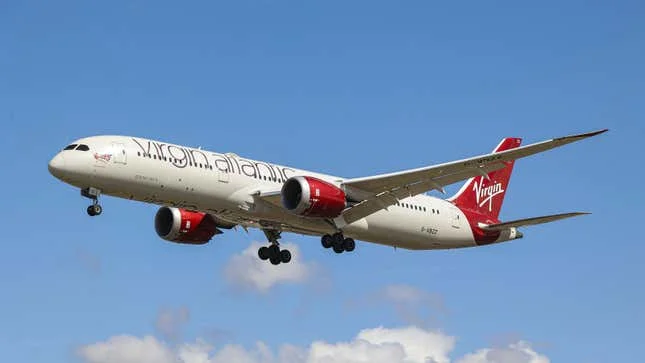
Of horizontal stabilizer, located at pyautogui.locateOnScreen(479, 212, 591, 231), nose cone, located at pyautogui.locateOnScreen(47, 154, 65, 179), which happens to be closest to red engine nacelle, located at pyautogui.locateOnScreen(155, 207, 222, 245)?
nose cone, located at pyautogui.locateOnScreen(47, 154, 65, 179)

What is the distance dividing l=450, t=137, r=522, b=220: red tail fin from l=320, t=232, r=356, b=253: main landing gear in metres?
8.44

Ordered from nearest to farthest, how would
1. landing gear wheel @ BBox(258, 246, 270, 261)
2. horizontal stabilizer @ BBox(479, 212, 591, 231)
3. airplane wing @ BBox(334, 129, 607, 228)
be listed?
airplane wing @ BBox(334, 129, 607, 228) → horizontal stabilizer @ BBox(479, 212, 591, 231) → landing gear wheel @ BBox(258, 246, 270, 261)

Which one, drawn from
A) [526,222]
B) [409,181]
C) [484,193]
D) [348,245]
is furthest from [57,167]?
[484,193]

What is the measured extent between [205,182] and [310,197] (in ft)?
14.7

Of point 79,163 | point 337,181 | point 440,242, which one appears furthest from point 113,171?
point 440,242

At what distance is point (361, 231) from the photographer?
52312 mm

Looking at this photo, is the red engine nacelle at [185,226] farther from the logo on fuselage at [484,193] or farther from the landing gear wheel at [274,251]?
the logo on fuselage at [484,193]

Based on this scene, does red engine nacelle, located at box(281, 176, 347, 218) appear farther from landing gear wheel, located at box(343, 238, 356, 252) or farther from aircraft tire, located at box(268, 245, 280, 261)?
aircraft tire, located at box(268, 245, 280, 261)

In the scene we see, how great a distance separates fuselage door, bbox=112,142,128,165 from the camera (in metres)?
46.6

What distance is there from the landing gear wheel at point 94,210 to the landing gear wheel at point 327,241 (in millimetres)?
10870

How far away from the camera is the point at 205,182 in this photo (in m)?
47.9

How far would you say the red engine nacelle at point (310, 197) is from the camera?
4869cm

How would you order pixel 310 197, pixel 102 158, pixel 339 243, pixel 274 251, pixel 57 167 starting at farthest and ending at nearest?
pixel 274 251, pixel 339 243, pixel 310 197, pixel 102 158, pixel 57 167

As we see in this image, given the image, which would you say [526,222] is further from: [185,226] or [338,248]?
[185,226]
